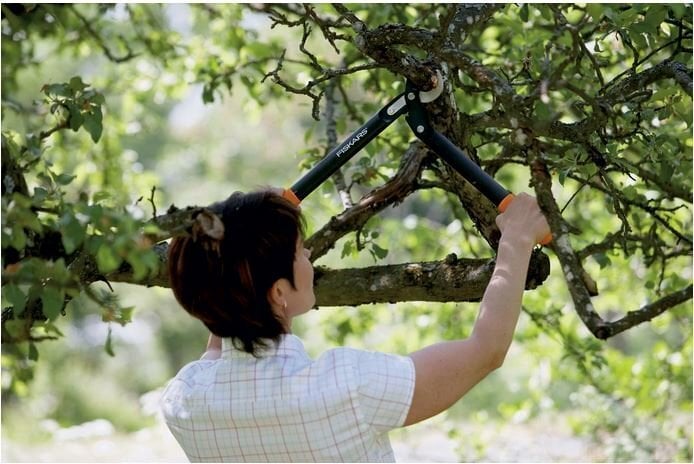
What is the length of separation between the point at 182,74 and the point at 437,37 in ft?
9.30

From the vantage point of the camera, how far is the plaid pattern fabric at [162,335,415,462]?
1.70 meters

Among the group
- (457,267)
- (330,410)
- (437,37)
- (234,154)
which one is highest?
(234,154)

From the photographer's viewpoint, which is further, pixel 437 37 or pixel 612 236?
pixel 612 236

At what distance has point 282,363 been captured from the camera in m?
1.77

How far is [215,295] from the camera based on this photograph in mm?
1776

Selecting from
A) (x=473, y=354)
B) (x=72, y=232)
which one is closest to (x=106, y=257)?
(x=72, y=232)

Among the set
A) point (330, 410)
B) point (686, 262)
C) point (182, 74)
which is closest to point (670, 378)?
point (686, 262)

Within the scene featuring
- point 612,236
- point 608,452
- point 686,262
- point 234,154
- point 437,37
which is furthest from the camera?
point 234,154

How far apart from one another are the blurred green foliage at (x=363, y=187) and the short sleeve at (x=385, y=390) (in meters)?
0.41

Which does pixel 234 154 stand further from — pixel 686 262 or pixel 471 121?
pixel 471 121

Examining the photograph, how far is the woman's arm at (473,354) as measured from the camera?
172cm

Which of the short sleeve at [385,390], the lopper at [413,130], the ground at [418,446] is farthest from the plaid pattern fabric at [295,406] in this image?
the ground at [418,446]

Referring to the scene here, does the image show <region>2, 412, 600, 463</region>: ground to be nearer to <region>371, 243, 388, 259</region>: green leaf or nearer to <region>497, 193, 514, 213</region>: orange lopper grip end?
<region>371, 243, 388, 259</region>: green leaf

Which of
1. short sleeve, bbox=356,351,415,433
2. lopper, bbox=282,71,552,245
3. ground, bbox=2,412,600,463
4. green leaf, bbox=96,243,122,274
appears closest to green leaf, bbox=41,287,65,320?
green leaf, bbox=96,243,122,274
